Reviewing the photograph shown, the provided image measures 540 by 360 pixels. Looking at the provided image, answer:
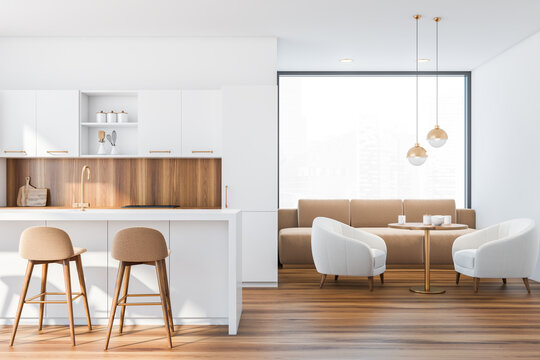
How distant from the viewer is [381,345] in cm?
360

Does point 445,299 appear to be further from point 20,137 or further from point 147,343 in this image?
point 20,137

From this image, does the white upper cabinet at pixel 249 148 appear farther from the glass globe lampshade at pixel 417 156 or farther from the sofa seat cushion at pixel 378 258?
the glass globe lampshade at pixel 417 156

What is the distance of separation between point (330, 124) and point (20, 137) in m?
4.12

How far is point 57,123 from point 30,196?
944mm

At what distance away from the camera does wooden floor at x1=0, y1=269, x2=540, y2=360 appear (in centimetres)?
343

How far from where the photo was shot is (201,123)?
226 inches

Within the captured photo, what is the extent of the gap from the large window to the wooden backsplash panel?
175 centimetres

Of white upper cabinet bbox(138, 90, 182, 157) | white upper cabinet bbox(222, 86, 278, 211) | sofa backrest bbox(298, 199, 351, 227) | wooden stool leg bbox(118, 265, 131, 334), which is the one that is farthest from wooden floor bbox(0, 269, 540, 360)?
sofa backrest bbox(298, 199, 351, 227)

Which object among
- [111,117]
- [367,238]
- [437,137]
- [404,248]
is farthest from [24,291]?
[404,248]

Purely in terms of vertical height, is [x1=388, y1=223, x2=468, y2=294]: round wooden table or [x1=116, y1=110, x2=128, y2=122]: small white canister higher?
[x1=116, y1=110, x2=128, y2=122]: small white canister

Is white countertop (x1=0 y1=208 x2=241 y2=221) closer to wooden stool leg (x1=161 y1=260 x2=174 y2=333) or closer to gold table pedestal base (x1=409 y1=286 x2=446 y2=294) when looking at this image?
wooden stool leg (x1=161 y1=260 x2=174 y2=333)

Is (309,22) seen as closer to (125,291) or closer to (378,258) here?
(378,258)

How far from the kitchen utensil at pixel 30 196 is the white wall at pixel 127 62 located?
3.86 ft

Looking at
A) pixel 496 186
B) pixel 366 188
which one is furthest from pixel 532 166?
pixel 366 188
